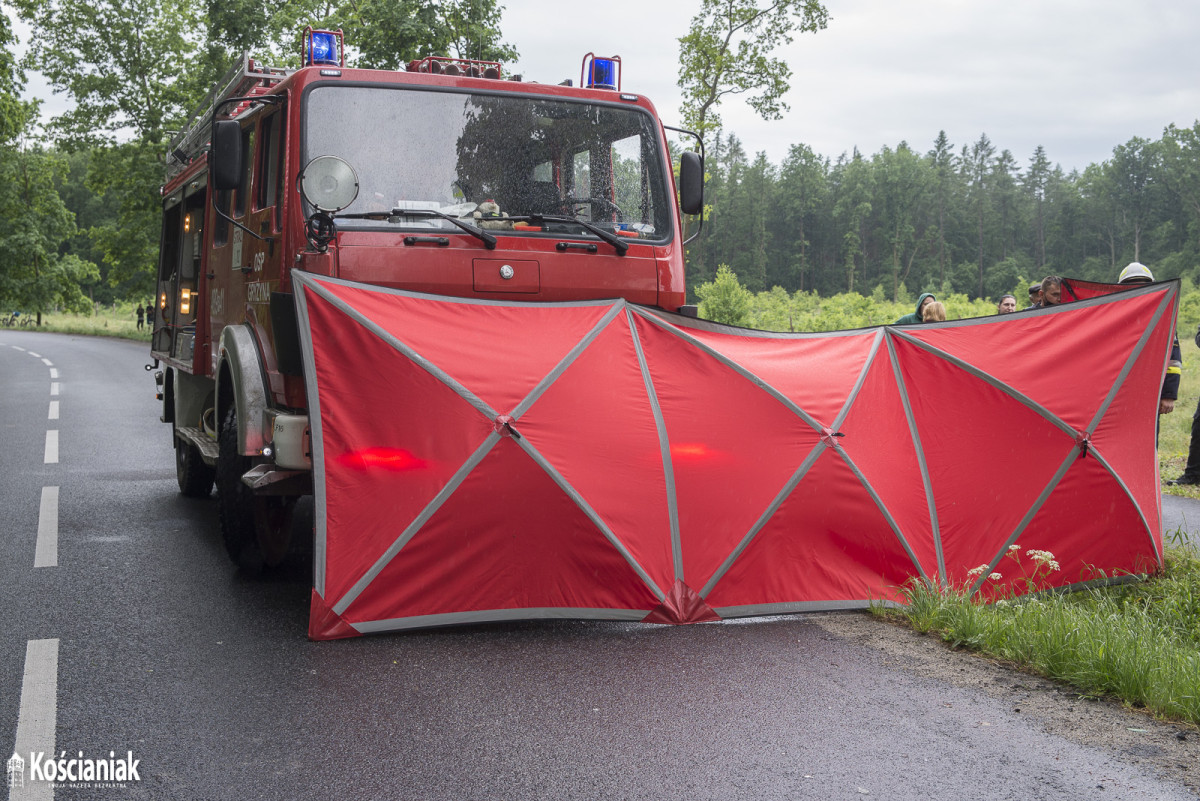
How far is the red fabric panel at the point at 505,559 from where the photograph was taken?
5254 mm

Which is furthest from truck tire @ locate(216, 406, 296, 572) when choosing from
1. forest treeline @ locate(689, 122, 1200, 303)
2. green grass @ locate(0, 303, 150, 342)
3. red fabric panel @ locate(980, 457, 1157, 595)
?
forest treeline @ locate(689, 122, 1200, 303)

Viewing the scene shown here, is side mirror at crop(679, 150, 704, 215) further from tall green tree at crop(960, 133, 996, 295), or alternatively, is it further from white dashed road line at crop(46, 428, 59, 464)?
tall green tree at crop(960, 133, 996, 295)

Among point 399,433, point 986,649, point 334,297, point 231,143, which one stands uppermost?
point 231,143

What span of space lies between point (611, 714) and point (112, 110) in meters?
34.3

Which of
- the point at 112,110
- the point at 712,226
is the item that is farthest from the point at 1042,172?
the point at 112,110

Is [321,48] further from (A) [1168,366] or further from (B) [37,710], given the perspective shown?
(A) [1168,366]

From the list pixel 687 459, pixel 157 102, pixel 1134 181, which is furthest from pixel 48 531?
pixel 1134 181

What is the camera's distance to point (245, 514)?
6.39 metres

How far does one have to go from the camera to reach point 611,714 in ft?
14.0

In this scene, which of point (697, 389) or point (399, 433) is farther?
point (697, 389)

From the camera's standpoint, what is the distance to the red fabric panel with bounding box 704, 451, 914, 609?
18.7 ft

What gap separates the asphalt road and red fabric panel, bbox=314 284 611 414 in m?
1.26

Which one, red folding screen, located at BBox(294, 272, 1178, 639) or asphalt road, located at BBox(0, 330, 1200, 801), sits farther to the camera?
red folding screen, located at BBox(294, 272, 1178, 639)

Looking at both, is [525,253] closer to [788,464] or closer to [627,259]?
[627,259]
